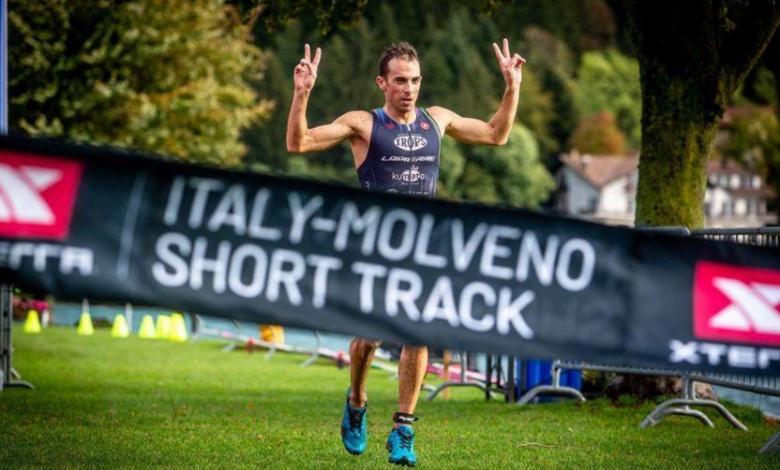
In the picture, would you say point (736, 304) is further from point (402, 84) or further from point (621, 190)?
point (621, 190)

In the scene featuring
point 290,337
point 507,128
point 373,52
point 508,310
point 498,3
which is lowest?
point 290,337

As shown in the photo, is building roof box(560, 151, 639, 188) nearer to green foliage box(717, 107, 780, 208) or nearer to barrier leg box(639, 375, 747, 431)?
green foliage box(717, 107, 780, 208)

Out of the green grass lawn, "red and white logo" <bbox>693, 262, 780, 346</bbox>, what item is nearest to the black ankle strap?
the green grass lawn

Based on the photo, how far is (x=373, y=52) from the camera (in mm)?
141750

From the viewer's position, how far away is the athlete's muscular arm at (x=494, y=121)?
8.60 meters

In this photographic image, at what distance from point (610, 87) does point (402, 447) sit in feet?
559

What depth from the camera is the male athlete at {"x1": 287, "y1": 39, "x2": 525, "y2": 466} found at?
28.9 feet

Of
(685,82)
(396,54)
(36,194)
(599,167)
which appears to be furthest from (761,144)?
(599,167)

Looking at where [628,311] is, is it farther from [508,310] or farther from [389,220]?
[389,220]

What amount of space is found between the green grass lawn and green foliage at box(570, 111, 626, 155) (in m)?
154

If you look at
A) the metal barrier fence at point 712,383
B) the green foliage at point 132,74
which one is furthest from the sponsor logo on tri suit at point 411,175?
the green foliage at point 132,74

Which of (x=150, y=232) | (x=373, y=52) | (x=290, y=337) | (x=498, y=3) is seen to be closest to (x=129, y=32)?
(x=290, y=337)

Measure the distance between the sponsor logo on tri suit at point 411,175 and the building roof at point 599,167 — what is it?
149390 millimetres

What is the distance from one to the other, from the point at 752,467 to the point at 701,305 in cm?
339
